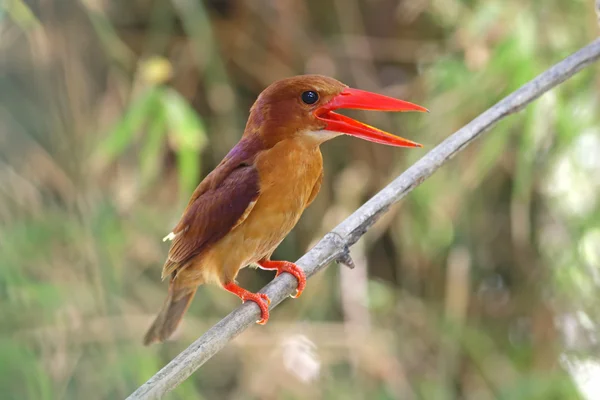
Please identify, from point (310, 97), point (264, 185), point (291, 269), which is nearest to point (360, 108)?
point (310, 97)

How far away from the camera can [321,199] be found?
2918 millimetres

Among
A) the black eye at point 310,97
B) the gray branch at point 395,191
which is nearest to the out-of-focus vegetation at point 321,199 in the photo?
the gray branch at point 395,191

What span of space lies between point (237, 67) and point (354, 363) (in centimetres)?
123

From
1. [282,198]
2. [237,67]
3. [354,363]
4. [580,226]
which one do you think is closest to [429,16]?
[237,67]

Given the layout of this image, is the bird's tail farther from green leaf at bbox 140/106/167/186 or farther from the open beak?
green leaf at bbox 140/106/167/186

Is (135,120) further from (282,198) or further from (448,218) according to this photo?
(448,218)

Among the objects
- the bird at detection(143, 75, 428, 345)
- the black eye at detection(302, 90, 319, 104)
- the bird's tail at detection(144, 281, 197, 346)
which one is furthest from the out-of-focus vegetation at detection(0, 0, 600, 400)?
the black eye at detection(302, 90, 319, 104)

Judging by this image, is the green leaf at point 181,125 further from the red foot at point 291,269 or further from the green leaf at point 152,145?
the red foot at point 291,269

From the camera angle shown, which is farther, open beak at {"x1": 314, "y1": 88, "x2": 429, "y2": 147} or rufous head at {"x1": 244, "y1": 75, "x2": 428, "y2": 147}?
rufous head at {"x1": 244, "y1": 75, "x2": 428, "y2": 147}

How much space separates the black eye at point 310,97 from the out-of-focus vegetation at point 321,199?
1.07 m

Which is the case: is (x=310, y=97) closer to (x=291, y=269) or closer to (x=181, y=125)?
(x=291, y=269)

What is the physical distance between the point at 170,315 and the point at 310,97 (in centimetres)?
63

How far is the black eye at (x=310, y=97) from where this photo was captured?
100 centimetres

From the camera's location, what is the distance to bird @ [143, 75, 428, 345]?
3.28ft
